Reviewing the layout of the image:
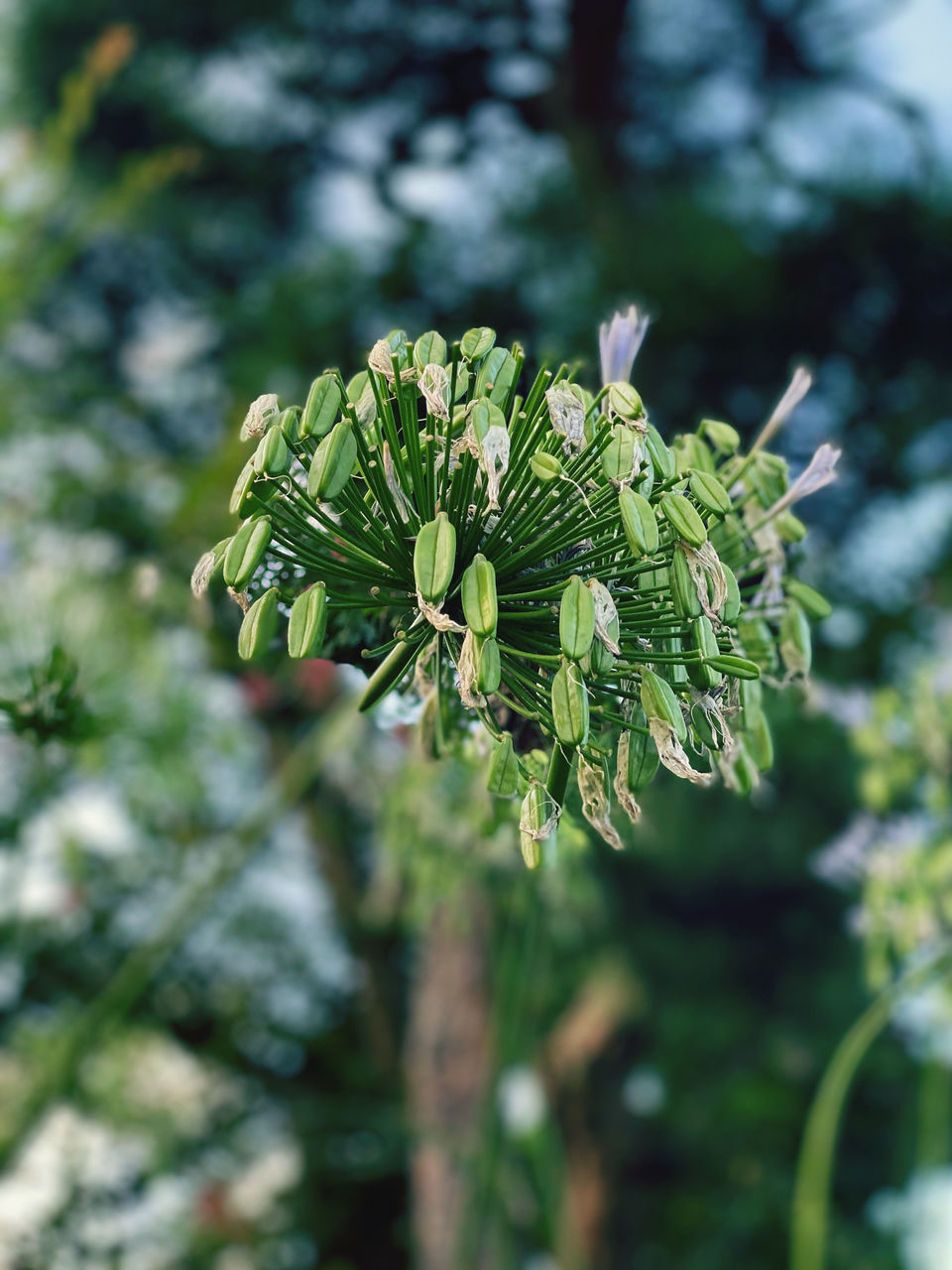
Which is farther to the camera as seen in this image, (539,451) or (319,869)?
(319,869)

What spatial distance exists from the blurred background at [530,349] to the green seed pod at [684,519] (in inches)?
105

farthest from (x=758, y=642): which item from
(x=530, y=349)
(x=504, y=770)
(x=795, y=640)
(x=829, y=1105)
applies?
(x=530, y=349)

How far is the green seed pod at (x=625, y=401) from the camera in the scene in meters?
0.64

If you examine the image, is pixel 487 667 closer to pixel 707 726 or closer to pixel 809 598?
pixel 707 726

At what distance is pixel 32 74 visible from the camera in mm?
4781

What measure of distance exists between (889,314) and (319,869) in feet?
12.1

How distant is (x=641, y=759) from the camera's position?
70cm

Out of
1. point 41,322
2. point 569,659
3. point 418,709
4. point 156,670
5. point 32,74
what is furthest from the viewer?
point 41,322

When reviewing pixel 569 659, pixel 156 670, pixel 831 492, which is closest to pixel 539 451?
pixel 569 659

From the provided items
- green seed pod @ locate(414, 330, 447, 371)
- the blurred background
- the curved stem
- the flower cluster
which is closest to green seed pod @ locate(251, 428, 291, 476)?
the flower cluster

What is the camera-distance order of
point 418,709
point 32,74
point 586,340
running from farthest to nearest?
1. point 32,74
2. point 586,340
3. point 418,709

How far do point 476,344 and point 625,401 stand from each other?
0.12m

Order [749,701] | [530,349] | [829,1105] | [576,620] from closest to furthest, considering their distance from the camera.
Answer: [576,620]
[749,701]
[829,1105]
[530,349]

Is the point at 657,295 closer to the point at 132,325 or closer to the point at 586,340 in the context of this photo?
the point at 586,340
